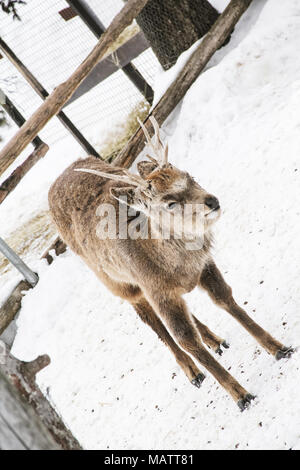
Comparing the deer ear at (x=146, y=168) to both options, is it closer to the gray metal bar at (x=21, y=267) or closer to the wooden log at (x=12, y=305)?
the gray metal bar at (x=21, y=267)

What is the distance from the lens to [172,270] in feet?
11.7

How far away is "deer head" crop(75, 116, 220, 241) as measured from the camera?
3328 millimetres

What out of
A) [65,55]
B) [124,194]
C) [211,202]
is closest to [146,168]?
[124,194]

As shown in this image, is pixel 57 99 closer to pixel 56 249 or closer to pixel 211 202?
pixel 56 249

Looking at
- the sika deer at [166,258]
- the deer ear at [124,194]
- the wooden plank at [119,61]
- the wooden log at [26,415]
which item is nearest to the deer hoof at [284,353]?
the sika deer at [166,258]

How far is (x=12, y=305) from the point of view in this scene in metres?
5.88

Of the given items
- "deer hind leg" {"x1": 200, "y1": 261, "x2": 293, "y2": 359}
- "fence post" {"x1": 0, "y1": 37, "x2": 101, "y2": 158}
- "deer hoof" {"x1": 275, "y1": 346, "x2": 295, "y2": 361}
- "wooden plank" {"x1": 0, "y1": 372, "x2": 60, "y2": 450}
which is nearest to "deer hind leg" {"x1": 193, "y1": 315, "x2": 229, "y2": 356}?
"deer hind leg" {"x1": 200, "y1": 261, "x2": 293, "y2": 359}

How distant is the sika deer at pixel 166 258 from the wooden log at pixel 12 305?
2037mm

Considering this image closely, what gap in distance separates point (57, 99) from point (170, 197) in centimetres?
292

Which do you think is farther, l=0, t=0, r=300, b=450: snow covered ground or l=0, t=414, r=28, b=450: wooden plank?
l=0, t=0, r=300, b=450: snow covered ground

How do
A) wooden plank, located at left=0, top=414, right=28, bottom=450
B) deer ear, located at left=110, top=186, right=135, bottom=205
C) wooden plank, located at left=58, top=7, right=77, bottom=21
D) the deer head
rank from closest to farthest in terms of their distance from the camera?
wooden plank, located at left=0, top=414, right=28, bottom=450 < the deer head < deer ear, located at left=110, top=186, right=135, bottom=205 < wooden plank, located at left=58, top=7, right=77, bottom=21

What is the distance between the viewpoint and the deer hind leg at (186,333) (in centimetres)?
338

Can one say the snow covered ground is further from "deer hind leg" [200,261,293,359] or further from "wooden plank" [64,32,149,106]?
"wooden plank" [64,32,149,106]
